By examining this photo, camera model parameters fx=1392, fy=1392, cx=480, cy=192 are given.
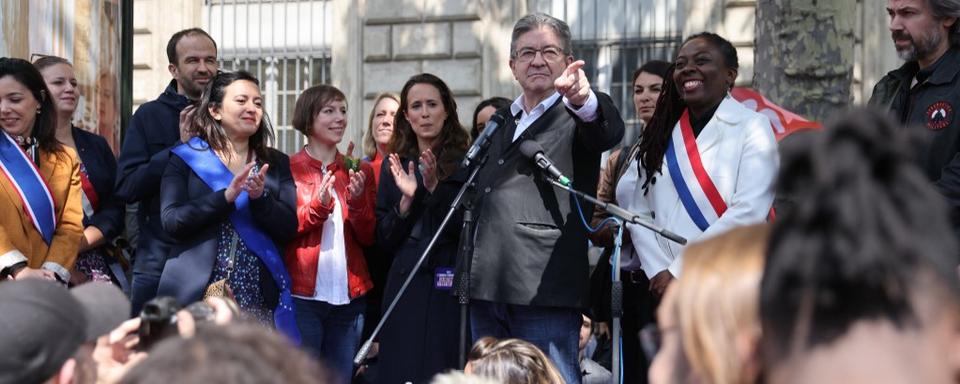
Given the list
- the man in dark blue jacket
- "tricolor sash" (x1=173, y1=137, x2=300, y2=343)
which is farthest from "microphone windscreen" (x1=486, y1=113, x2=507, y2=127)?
the man in dark blue jacket

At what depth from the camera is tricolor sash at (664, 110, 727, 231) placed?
18.2 feet

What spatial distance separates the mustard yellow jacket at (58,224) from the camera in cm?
630

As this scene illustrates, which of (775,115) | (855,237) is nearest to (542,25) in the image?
(775,115)

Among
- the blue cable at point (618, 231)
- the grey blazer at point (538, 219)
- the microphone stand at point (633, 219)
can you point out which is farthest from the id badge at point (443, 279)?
the microphone stand at point (633, 219)

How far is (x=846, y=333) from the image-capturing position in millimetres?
1694

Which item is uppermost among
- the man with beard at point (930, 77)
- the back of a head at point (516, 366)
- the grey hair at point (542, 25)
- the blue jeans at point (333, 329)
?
the grey hair at point (542, 25)

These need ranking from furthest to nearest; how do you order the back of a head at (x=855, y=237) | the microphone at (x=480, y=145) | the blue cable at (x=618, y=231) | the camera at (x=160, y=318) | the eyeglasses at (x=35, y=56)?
the eyeglasses at (x=35, y=56) → the microphone at (x=480, y=145) → the blue cable at (x=618, y=231) → the camera at (x=160, y=318) → the back of a head at (x=855, y=237)

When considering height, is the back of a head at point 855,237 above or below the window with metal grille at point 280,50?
below

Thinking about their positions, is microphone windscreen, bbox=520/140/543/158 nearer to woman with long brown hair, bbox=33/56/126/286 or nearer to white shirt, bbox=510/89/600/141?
white shirt, bbox=510/89/600/141

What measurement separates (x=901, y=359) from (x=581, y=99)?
3897mm

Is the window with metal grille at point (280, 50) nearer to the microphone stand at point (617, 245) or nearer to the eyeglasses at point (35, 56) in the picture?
the eyeglasses at point (35, 56)

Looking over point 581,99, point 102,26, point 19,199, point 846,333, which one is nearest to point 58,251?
point 19,199

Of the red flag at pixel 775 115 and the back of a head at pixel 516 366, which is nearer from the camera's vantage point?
the back of a head at pixel 516 366

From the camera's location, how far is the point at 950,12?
16.9 ft
